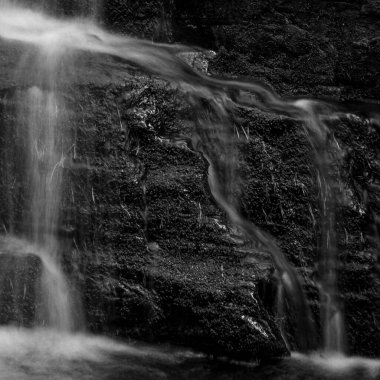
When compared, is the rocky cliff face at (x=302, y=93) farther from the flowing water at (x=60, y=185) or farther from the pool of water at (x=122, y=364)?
the pool of water at (x=122, y=364)

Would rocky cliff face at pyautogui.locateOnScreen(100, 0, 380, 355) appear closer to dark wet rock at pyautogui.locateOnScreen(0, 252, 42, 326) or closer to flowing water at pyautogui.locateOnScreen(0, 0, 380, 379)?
flowing water at pyautogui.locateOnScreen(0, 0, 380, 379)

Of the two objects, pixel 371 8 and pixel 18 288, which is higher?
pixel 371 8

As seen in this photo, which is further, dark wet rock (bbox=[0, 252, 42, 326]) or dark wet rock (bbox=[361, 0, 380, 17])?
dark wet rock (bbox=[361, 0, 380, 17])

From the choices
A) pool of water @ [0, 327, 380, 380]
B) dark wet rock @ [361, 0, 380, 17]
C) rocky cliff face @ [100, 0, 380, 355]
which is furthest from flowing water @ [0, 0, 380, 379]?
dark wet rock @ [361, 0, 380, 17]

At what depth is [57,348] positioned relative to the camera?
4.83m

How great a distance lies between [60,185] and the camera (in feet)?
17.1

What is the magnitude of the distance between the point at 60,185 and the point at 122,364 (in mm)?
1431

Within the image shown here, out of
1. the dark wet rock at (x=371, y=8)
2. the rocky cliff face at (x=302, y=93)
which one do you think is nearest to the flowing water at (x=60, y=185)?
the rocky cliff face at (x=302, y=93)

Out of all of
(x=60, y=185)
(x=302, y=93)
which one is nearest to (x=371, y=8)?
(x=302, y=93)

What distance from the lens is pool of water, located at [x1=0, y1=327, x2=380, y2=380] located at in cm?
451

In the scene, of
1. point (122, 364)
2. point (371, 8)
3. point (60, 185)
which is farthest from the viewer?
A: point (371, 8)

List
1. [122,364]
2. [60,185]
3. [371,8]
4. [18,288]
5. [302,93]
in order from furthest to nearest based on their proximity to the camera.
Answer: [371,8]
[302,93]
[60,185]
[18,288]
[122,364]

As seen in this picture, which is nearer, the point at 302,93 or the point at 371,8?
the point at 302,93

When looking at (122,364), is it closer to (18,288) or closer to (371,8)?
(18,288)
